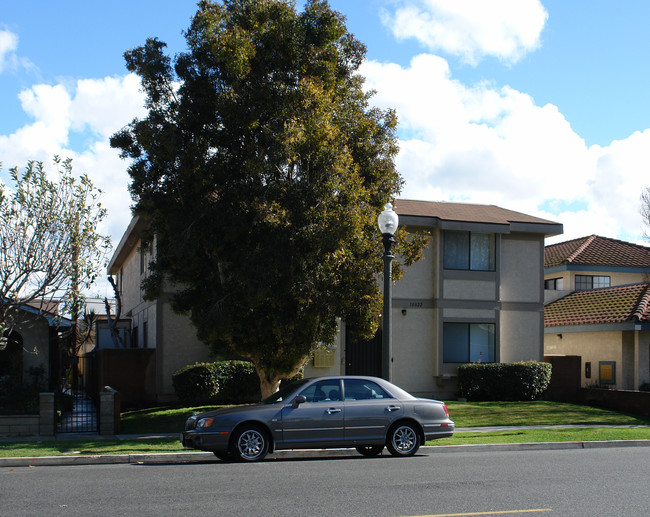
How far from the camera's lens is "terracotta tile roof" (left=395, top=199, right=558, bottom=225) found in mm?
24000

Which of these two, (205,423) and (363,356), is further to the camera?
(363,356)

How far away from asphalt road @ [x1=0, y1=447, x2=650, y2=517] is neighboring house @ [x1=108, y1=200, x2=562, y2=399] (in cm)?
1090

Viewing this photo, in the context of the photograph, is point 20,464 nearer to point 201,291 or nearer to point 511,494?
point 201,291

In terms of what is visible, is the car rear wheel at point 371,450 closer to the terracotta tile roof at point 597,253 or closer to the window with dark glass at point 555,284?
the terracotta tile roof at point 597,253

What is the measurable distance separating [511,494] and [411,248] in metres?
9.10

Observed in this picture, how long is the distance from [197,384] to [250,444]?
26.6ft

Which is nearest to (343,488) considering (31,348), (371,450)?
(371,450)

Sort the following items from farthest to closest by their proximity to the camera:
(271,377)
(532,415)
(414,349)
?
(414,349) → (532,415) → (271,377)

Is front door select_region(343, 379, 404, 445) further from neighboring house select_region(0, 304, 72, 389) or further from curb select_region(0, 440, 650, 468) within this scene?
neighboring house select_region(0, 304, 72, 389)

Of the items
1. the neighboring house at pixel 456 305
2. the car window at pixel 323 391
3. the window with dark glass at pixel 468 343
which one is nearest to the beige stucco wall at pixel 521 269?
the neighboring house at pixel 456 305

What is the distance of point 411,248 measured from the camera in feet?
56.7

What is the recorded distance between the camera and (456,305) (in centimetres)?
2380

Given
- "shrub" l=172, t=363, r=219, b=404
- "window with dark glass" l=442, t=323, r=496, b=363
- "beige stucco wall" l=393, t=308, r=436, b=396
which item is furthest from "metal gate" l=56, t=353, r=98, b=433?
"window with dark glass" l=442, t=323, r=496, b=363

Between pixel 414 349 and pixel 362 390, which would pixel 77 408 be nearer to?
pixel 414 349
